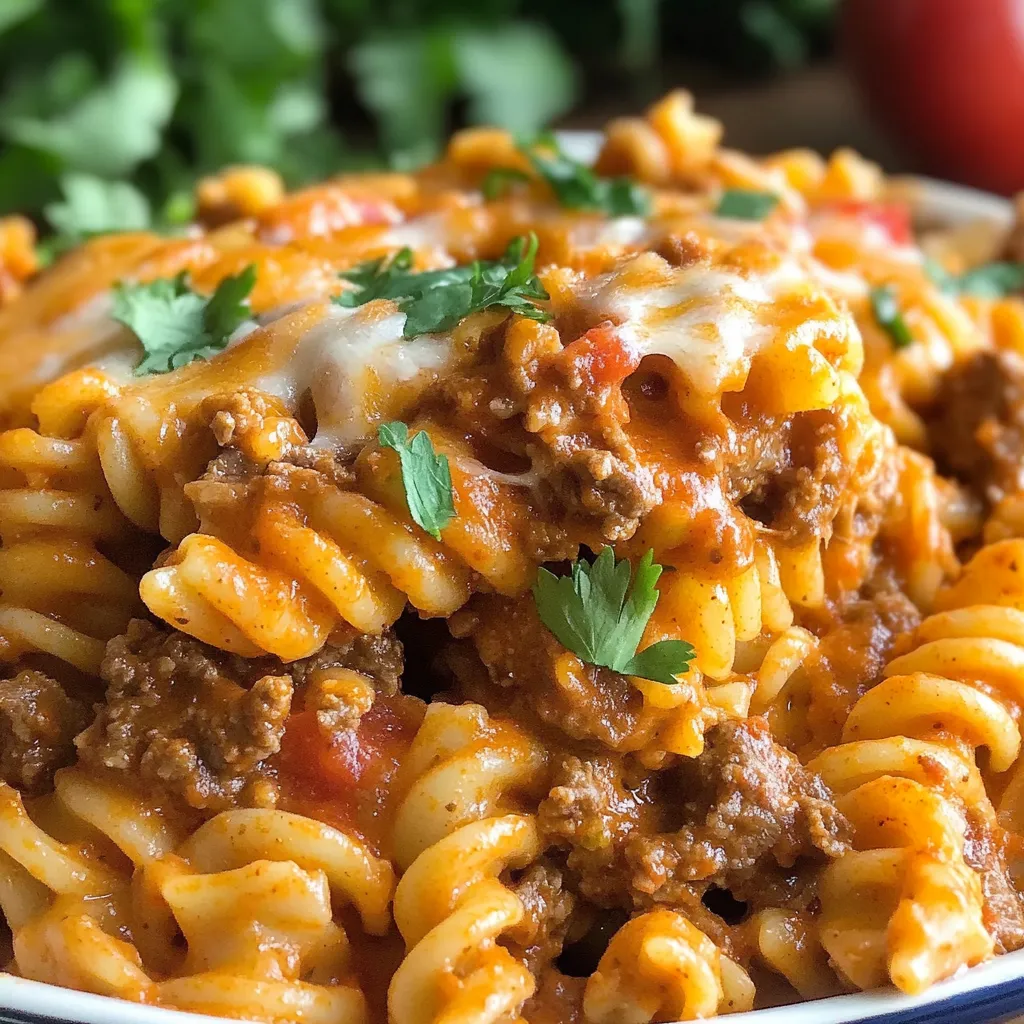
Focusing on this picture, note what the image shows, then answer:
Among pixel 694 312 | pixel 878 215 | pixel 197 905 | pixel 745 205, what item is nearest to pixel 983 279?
pixel 878 215

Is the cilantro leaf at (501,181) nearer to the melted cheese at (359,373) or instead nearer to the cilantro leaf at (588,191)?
the cilantro leaf at (588,191)

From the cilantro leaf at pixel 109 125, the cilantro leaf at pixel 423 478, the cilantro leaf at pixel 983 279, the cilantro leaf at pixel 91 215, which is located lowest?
the cilantro leaf at pixel 983 279

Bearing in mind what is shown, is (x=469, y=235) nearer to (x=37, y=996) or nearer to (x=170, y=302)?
(x=170, y=302)

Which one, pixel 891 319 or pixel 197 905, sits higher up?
pixel 891 319

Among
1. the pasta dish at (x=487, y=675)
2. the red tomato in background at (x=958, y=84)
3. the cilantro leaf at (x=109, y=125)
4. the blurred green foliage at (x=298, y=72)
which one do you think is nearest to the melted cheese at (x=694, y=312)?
the pasta dish at (x=487, y=675)

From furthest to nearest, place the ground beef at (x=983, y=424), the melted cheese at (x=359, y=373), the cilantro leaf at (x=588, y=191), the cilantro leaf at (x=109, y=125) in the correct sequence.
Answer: the cilantro leaf at (x=109, y=125) < the cilantro leaf at (x=588, y=191) < the ground beef at (x=983, y=424) < the melted cheese at (x=359, y=373)

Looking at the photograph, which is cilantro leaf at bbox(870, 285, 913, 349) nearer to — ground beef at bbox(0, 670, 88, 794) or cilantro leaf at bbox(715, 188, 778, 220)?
cilantro leaf at bbox(715, 188, 778, 220)

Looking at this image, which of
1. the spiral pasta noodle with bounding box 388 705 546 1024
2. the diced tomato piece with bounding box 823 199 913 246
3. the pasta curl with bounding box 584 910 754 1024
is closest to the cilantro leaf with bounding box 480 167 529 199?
the diced tomato piece with bounding box 823 199 913 246

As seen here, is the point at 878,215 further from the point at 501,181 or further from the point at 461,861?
the point at 461,861
